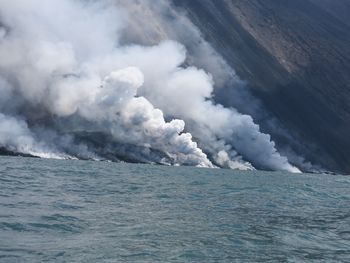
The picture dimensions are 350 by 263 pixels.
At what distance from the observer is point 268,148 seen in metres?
194

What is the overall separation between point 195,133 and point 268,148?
84.7 ft

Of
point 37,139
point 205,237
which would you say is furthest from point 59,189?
point 37,139

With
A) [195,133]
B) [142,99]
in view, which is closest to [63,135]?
[142,99]

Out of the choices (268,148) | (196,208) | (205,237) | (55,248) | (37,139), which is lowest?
(55,248)

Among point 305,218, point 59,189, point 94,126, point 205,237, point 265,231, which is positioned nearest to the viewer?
point 205,237

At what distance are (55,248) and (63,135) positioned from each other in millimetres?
157874

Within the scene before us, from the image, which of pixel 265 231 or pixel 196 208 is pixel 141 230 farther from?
pixel 196 208

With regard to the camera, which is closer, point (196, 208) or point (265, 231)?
point (265, 231)

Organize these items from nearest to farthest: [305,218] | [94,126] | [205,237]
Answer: [205,237], [305,218], [94,126]

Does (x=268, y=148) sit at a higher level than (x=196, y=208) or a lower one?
higher

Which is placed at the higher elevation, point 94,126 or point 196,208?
point 94,126

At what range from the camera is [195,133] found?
7707 inches

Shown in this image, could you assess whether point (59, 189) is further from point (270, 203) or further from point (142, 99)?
point (142, 99)

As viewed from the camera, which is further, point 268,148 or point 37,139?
point 268,148
